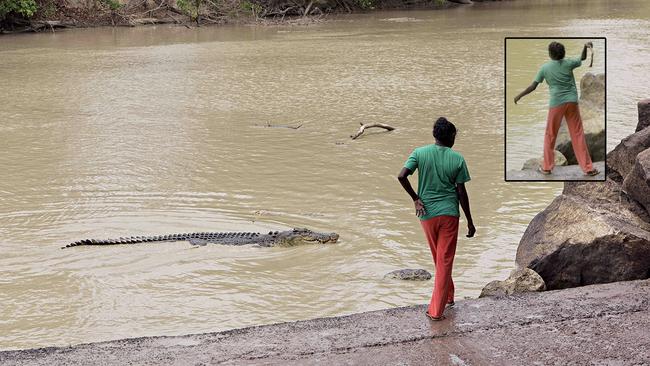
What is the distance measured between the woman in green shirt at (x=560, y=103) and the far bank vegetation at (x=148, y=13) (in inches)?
1259

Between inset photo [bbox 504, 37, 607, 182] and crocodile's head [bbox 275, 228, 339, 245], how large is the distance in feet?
12.6

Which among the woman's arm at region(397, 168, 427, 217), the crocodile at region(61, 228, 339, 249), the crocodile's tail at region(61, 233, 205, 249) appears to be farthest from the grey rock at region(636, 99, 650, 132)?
the crocodile's tail at region(61, 233, 205, 249)

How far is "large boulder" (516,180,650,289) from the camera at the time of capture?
6625 mm

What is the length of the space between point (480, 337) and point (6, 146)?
10.7 m

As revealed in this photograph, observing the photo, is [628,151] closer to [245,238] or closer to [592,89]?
[592,89]

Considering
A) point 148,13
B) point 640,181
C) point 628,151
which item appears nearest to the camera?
point 640,181

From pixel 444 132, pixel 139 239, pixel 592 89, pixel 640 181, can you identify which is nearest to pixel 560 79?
pixel 592 89

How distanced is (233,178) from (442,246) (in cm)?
664

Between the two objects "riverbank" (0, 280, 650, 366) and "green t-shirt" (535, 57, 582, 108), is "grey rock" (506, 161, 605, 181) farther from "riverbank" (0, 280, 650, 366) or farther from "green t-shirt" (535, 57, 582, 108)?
"riverbank" (0, 280, 650, 366)

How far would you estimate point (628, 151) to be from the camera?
7297 mm

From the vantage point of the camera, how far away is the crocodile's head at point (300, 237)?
9.00 metres

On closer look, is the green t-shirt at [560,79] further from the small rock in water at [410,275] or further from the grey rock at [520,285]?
the small rock in water at [410,275]

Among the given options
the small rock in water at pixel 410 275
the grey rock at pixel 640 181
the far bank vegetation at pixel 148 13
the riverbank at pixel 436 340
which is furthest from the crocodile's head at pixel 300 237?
the far bank vegetation at pixel 148 13

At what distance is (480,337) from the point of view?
5.69 metres
